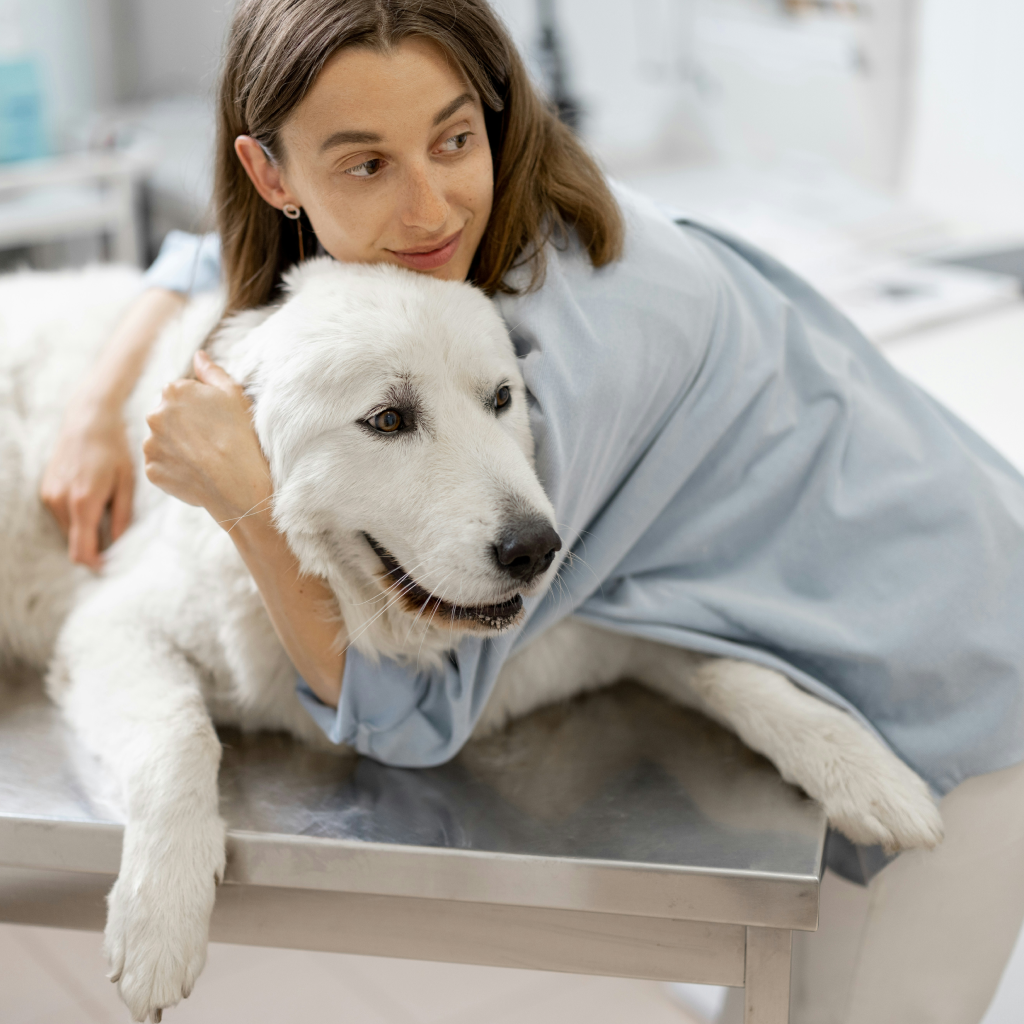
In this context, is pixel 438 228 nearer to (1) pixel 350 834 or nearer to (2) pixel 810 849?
(1) pixel 350 834

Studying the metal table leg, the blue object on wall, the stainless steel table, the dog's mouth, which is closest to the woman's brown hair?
the dog's mouth

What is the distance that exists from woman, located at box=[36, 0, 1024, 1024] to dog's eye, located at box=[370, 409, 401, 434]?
140 millimetres

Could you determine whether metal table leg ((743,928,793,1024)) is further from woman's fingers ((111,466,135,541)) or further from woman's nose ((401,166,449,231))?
woman's fingers ((111,466,135,541))

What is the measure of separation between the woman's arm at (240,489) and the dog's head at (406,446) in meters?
0.02

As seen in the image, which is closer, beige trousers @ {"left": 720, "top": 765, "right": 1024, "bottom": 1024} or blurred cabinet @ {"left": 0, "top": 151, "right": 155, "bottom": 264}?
beige trousers @ {"left": 720, "top": 765, "right": 1024, "bottom": 1024}

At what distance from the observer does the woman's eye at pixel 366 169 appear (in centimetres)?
108

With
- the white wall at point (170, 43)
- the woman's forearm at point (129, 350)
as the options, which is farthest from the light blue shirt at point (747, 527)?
the white wall at point (170, 43)

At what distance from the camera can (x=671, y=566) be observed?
1.30 meters

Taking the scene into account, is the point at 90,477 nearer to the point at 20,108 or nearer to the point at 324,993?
the point at 324,993

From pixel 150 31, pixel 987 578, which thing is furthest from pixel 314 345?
pixel 150 31

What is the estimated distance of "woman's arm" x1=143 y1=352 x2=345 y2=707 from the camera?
3.67ft

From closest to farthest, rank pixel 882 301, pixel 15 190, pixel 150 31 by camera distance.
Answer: pixel 882 301
pixel 15 190
pixel 150 31

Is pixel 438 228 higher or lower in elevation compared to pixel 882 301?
higher

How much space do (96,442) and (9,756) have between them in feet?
1.33
